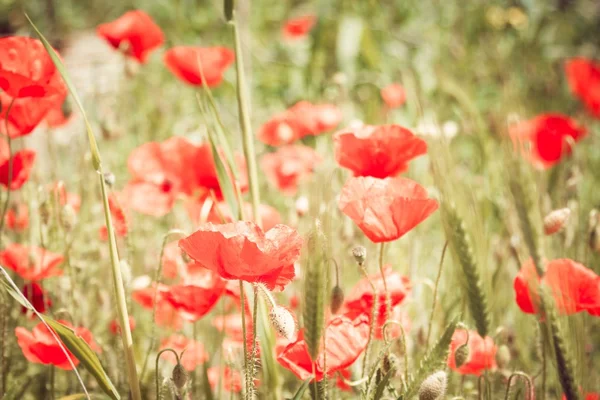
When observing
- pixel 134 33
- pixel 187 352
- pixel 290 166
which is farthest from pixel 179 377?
pixel 134 33

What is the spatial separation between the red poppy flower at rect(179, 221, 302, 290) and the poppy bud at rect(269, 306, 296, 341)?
0.11 feet

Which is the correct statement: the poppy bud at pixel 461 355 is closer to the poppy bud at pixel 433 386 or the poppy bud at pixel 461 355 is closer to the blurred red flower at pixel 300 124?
the poppy bud at pixel 433 386

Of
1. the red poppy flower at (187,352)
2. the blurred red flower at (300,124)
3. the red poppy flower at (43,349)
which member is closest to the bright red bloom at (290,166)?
the blurred red flower at (300,124)

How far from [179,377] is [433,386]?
349 millimetres

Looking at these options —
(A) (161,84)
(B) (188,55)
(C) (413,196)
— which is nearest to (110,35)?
Answer: (B) (188,55)

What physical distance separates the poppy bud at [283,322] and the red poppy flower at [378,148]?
33 centimetres

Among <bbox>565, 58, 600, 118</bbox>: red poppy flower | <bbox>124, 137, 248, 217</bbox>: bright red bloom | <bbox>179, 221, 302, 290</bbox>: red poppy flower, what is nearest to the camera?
<bbox>179, 221, 302, 290</bbox>: red poppy flower

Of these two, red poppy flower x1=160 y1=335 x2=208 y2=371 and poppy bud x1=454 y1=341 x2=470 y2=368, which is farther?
red poppy flower x1=160 y1=335 x2=208 y2=371

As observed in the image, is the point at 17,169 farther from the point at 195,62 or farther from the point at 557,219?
the point at 557,219

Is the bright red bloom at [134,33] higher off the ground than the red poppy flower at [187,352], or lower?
higher

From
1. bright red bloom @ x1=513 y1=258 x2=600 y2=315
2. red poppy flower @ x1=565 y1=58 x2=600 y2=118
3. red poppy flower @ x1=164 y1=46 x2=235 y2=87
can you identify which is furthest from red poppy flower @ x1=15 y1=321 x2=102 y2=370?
red poppy flower @ x1=565 y1=58 x2=600 y2=118

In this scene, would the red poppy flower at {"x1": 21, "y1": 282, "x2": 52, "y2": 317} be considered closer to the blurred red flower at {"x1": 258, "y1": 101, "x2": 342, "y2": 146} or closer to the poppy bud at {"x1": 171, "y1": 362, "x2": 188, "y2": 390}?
the poppy bud at {"x1": 171, "y1": 362, "x2": 188, "y2": 390}

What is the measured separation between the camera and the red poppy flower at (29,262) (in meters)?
1.23

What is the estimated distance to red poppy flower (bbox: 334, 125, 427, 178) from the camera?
1043 millimetres
